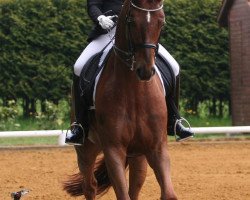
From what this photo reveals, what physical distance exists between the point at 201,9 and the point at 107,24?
1310 cm

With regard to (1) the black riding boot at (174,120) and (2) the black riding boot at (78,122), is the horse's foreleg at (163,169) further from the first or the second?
(2) the black riding boot at (78,122)

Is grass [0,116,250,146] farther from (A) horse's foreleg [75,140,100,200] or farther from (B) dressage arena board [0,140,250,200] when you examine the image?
(A) horse's foreleg [75,140,100,200]

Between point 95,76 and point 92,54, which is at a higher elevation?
point 92,54

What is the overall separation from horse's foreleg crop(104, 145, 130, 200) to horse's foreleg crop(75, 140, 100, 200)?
1656 mm

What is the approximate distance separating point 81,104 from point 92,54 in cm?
66

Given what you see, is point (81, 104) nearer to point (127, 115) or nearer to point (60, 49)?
point (127, 115)

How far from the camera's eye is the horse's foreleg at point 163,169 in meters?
6.91

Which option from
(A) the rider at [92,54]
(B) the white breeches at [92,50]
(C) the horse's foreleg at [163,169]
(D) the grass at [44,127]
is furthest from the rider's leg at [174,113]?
(D) the grass at [44,127]

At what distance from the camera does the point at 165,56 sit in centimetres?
807

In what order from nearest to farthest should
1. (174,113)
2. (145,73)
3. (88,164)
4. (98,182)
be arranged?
(145,73), (174,113), (88,164), (98,182)

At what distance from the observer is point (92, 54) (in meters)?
8.34

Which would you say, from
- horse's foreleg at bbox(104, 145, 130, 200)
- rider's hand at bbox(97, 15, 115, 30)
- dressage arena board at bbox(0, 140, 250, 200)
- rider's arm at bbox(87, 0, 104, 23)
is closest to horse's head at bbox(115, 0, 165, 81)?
horse's foreleg at bbox(104, 145, 130, 200)

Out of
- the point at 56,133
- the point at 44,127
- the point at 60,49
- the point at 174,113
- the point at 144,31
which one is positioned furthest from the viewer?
the point at 60,49

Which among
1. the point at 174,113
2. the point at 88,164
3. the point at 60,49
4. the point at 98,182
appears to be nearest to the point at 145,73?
the point at 174,113
